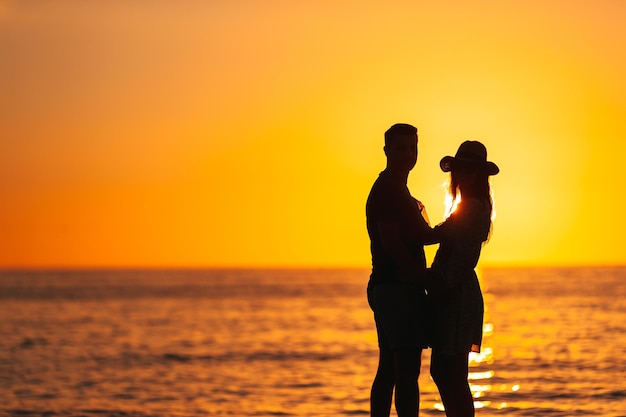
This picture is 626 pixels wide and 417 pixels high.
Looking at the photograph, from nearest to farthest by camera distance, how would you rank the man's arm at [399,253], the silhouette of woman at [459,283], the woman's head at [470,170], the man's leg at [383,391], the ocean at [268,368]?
the man's arm at [399,253]
the silhouette of woman at [459,283]
the woman's head at [470,170]
the man's leg at [383,391]
the ocean at [268,368]

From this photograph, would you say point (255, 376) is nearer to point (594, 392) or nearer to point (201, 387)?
point (201, 387)

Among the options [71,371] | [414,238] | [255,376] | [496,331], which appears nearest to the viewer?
[414,238]

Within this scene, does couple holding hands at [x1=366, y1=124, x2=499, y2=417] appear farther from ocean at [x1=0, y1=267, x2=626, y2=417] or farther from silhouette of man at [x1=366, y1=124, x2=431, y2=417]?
ocean at [x1=0, y1=267, x2=626, y2=417]

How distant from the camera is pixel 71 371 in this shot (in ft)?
80.3

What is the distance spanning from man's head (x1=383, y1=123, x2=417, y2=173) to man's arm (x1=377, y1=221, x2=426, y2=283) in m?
0.46

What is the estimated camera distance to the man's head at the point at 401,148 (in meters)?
8.57

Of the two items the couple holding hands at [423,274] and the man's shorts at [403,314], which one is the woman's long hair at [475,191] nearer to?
the couple holding hands at [423,274]

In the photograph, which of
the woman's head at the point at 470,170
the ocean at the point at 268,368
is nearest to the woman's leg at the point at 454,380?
the woman's head at the point at 470,170

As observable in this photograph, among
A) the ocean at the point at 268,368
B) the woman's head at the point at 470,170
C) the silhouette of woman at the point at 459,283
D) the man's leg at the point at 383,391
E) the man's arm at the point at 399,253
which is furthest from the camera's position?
the ocean at the point at 268,368

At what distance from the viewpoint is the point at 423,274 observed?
27.8ft

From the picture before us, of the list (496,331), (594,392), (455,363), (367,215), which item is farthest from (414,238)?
(496,331)

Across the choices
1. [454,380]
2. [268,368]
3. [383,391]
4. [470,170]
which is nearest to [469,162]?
[470,170]

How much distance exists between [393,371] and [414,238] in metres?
1.11

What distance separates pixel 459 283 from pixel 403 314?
0.49 m
